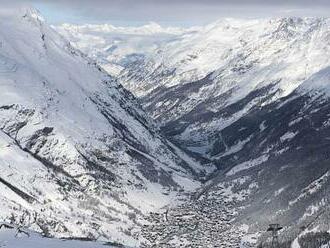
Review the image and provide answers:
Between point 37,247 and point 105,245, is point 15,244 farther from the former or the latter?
point 105,245

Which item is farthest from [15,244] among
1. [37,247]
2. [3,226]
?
[3,226]

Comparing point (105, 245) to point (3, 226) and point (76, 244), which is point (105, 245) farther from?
point (3, 226)

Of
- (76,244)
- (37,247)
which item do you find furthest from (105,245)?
(37,247)

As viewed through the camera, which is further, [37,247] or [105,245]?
[105,245]

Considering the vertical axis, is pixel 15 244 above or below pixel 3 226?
below

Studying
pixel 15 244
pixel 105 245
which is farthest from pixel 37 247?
pixel 105 245

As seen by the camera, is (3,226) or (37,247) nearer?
(37,247)

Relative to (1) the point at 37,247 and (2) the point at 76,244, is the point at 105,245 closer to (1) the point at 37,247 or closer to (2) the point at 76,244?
(2) the point at 76,244
